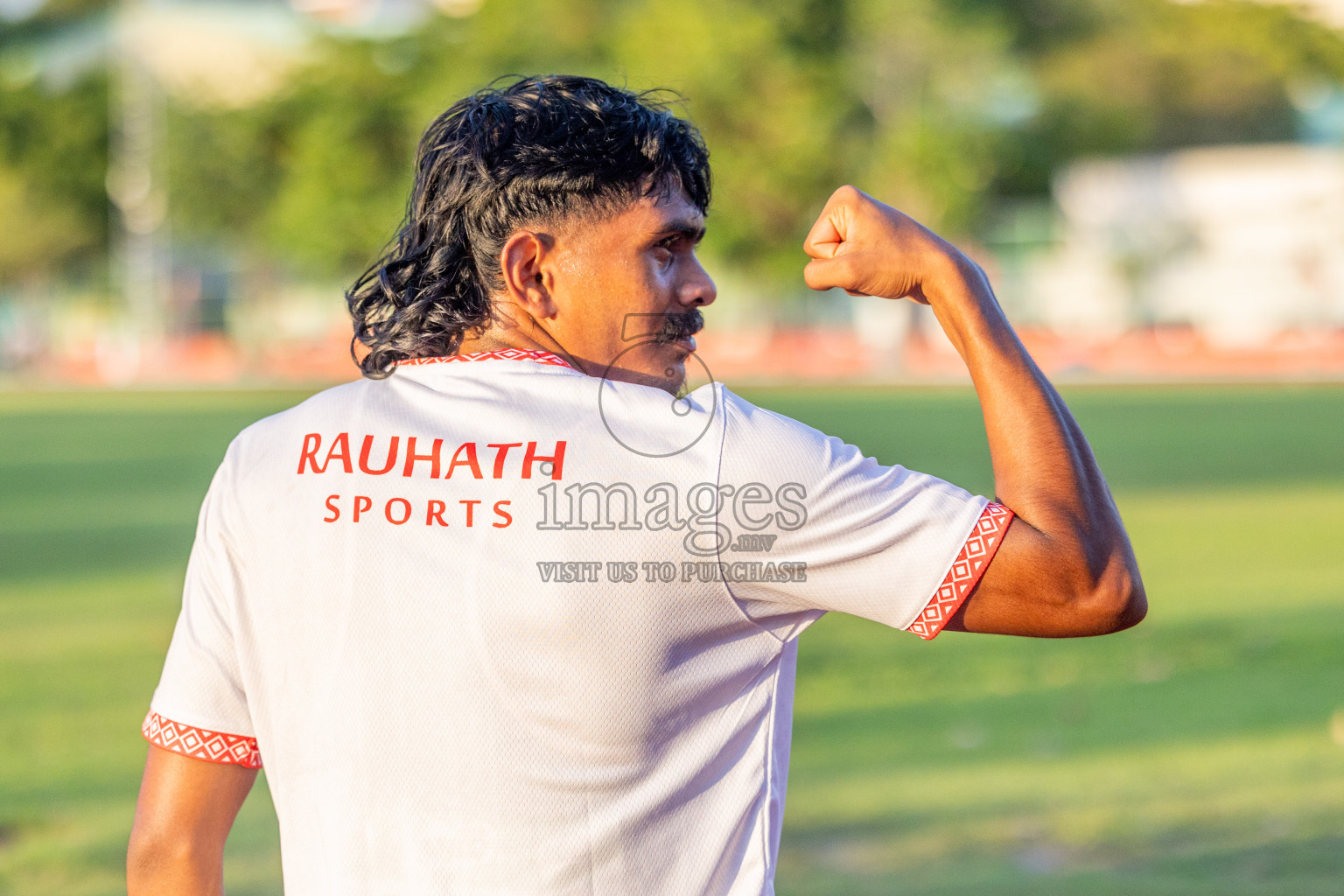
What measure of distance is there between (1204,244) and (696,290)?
52.5 m

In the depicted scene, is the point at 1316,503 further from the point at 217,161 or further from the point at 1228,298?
the point at 217,161

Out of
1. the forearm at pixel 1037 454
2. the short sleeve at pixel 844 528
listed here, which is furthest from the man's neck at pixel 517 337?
the forearm at pixel 1037 454

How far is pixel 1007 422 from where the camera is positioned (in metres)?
1.67

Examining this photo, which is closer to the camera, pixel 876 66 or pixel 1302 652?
pixel 1302 652

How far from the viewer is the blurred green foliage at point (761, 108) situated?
47469 mm

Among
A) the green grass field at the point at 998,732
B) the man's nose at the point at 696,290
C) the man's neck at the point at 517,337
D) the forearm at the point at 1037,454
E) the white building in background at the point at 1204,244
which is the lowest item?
the green grass field at the point at 998,732

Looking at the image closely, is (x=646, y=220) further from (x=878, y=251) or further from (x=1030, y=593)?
(x=1030, y=593)

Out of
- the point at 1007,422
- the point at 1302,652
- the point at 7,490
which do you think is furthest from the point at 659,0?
the point at 1007,422

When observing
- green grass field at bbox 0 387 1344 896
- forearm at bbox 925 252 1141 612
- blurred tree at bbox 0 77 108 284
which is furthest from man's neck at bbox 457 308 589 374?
blurred tree at bbox 0 77 108 284

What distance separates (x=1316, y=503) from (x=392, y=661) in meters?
14.0

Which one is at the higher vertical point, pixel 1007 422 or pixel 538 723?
pixel 1007 422

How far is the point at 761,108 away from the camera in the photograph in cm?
4794

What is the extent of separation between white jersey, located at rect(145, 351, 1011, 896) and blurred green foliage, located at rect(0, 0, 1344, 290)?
39.5 meters

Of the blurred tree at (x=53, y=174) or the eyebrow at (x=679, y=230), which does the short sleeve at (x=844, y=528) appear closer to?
the eyebrow at (x=679, y=230)
